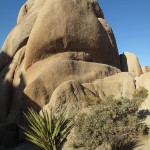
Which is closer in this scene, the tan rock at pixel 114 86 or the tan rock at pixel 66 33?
the tan rock at pixel 114 86

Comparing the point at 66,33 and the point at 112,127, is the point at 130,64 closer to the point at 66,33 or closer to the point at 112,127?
the point at 66,33

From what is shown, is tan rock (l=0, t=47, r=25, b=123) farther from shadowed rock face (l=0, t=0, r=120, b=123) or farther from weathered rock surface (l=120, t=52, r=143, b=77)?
weathered rock surface (l=120, t=52, r=143, b=77)

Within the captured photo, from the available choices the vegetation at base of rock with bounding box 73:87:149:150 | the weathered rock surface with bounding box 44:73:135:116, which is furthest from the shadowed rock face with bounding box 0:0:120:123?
the vegetation at base of rock with bounding box 73:87:149:150

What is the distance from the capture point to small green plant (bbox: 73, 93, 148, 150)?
9766mm

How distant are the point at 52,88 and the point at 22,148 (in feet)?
12.1

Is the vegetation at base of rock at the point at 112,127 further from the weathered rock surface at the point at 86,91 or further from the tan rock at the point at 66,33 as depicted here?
the tan rock at the point at 66,33

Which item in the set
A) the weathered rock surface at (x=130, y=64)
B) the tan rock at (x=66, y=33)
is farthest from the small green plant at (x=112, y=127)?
the weathered rock surface at (x=130, y=64)

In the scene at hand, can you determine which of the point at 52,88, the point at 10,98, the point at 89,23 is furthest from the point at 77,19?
the point at 10,98

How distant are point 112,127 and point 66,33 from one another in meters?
9.26

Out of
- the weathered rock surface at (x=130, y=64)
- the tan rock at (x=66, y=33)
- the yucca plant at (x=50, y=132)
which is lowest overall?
the weathered rock surface at (x=130, y=64)

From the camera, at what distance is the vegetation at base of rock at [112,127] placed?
9766 millimetres

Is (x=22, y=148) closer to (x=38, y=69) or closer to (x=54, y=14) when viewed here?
(x=38, y=69)

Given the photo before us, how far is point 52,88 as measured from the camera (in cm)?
1602

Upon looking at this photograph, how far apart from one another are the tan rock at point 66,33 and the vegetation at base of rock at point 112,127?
7.71m
